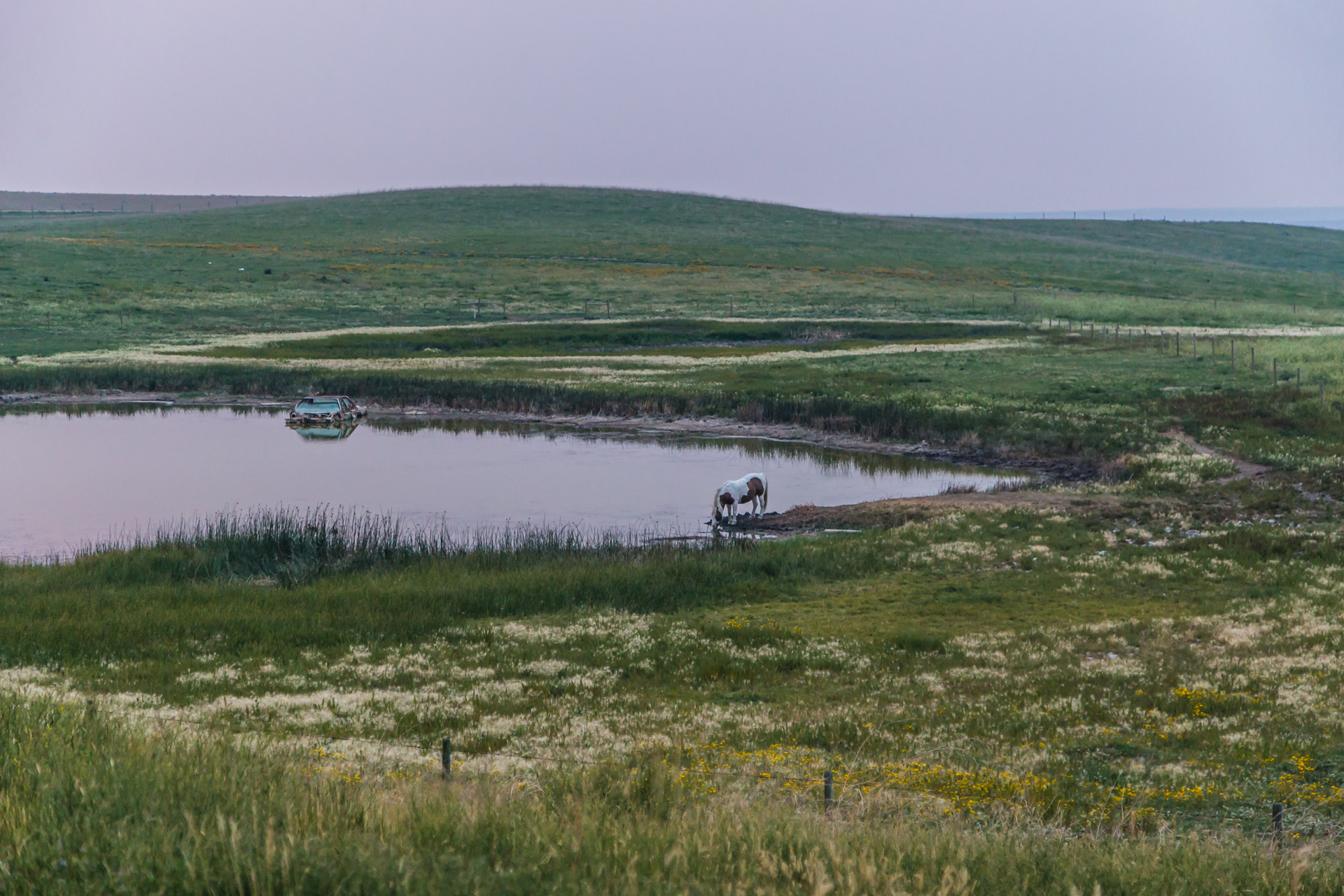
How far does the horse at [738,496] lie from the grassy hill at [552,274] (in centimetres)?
6077

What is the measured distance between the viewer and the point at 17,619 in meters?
21.8

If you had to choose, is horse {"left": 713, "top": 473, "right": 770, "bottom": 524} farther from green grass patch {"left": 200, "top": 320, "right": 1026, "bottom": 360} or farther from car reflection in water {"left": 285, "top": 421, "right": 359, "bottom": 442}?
green grass patch {"left": 200, "top": 320, "right": 1026, "bottom": 360}

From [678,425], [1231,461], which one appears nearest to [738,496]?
[1231,461]

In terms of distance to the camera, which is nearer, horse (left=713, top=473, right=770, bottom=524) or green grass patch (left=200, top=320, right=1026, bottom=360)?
horse (left=713, top=473, right=770, bottom=524)

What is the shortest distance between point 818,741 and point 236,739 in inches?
280

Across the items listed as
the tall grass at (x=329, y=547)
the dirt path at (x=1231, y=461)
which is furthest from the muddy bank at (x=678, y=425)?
the tall grass at (x=329, y=547)

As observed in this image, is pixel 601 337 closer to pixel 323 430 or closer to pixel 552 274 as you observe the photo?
pixel 323 430

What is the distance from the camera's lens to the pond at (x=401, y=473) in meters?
36.8

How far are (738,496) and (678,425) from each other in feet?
71.9

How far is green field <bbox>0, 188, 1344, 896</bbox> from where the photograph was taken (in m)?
7.98

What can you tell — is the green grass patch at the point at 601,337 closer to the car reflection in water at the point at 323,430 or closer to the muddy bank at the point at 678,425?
the muddy bank at the point at 678,425

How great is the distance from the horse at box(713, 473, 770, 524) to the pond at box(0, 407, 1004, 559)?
0.76 metres

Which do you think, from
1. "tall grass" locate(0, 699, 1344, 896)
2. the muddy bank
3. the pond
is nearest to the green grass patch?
the muddy bank

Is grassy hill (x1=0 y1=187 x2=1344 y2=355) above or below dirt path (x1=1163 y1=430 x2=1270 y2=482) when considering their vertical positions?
above
